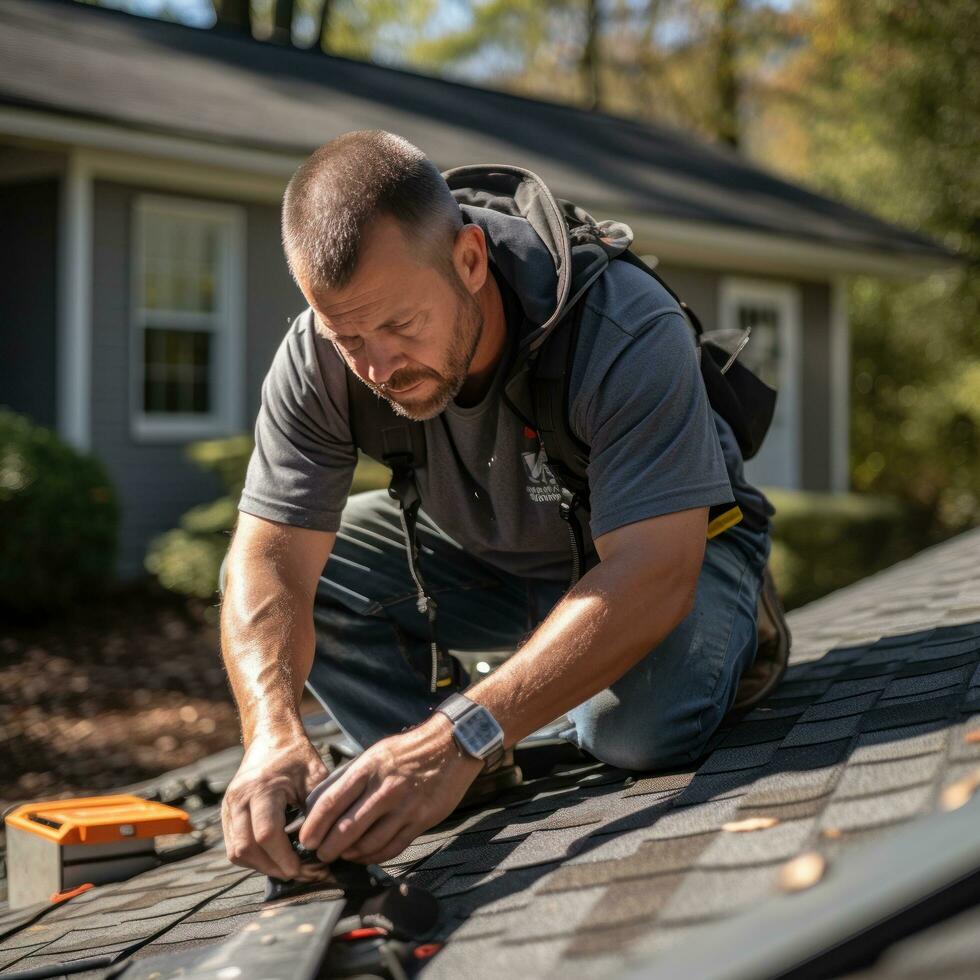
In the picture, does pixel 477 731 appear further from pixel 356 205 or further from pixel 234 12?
pixel 234 12

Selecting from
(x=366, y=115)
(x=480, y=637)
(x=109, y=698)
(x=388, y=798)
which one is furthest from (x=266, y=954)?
(x=366, y=115)

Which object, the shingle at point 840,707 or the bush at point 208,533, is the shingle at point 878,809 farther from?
the bush at point 208,533

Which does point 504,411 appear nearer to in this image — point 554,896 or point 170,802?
point 554,896

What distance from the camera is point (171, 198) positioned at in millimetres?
10188

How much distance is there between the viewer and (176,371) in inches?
416

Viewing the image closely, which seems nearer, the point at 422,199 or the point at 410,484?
the point at 422,199

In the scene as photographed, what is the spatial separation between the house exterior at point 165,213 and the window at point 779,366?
4.42ft

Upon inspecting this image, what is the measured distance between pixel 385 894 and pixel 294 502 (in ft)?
4.01

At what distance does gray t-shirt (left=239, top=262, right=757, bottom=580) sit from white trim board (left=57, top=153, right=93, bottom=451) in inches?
274

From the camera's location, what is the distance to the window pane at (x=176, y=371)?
10406 mm

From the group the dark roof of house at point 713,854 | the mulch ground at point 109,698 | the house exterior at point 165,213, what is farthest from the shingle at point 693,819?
the house exterior at point 165,213

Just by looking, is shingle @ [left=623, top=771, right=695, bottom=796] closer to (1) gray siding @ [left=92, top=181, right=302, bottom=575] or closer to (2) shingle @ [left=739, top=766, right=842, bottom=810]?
(2) shingle @ [left=739, top=766, right=842, bottom=810]

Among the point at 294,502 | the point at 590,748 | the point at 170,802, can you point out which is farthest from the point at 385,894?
the point at 170,802

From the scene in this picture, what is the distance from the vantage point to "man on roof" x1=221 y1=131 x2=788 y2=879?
7.22ft
